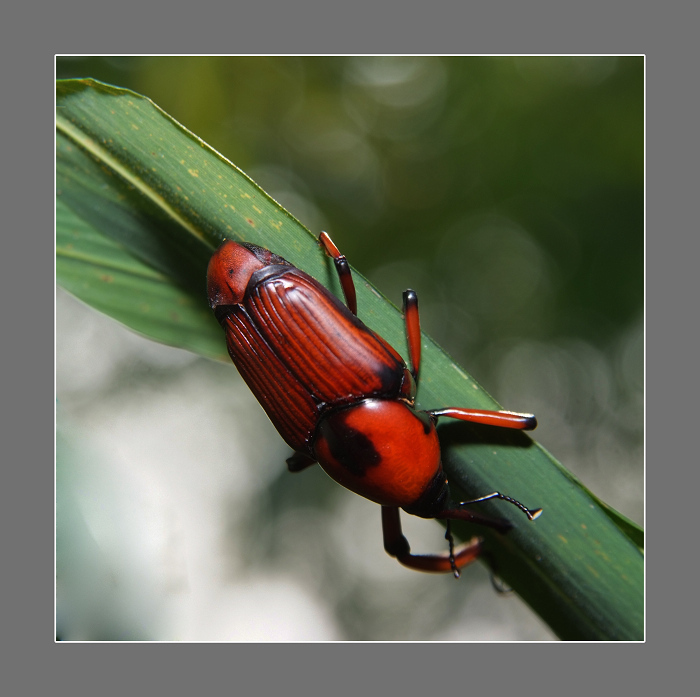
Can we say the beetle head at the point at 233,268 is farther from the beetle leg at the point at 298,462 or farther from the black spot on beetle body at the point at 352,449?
the beetle leg at the point at 298,462

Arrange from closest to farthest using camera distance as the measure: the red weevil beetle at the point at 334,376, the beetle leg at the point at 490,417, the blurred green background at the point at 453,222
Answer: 1. the beetle leg at the point at 490,417
2. the red weevil beetle at the point at 334,376
3. the blurred green background at the point at 453,222

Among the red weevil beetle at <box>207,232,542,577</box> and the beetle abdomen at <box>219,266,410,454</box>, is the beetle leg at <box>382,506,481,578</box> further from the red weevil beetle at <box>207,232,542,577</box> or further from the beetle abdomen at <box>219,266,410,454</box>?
the beetle abdomen at <box>219,266,410,454</box>

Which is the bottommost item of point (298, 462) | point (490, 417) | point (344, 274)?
point (298, 462)

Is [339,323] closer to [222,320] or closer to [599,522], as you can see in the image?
[222,320]

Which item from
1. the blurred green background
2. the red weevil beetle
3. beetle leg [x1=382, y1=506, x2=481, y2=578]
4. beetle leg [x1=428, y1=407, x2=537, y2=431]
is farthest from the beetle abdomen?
the blurred green background

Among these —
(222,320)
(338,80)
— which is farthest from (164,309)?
(338,80)

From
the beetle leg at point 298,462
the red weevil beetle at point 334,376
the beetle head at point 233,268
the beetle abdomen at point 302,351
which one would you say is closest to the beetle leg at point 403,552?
the red weevil beetle at point 334,376

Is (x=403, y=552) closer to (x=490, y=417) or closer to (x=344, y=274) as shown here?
(x=490, y=417)

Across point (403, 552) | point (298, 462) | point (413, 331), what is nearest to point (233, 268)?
point (413, 331)
